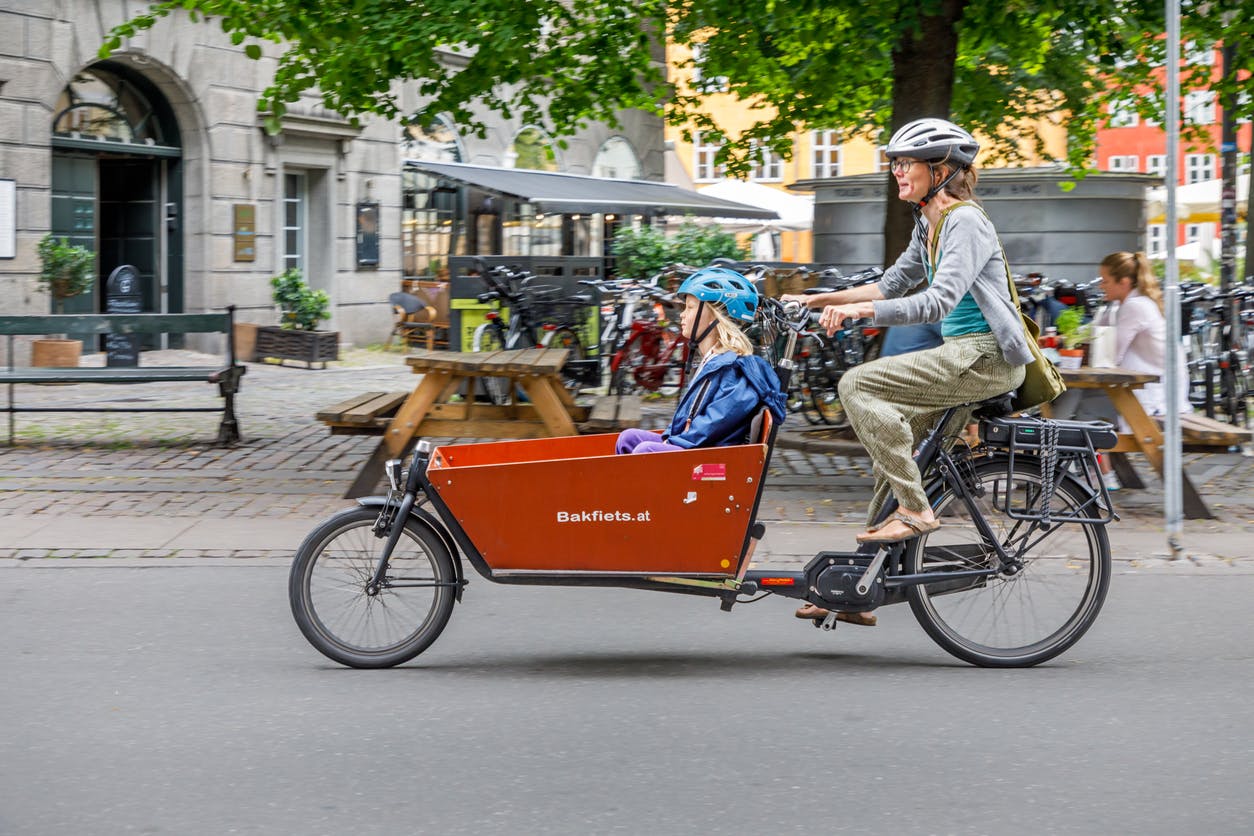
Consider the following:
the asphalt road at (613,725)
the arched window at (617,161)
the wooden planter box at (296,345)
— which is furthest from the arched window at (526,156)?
the asphalt road at (613,725)

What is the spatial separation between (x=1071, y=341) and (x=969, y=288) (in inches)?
194

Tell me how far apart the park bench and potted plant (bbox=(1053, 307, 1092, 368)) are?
222 inches

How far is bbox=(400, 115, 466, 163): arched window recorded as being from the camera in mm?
24547

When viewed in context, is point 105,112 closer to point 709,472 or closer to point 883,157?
point 709,472

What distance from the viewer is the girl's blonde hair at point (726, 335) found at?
17.0 feet

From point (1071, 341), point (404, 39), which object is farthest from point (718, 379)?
point (404, 39)

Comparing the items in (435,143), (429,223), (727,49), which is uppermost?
(435,143)

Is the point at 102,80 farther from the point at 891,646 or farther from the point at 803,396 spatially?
the point at 891,646

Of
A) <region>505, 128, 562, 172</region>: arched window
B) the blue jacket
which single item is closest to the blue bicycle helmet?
the blue jacket

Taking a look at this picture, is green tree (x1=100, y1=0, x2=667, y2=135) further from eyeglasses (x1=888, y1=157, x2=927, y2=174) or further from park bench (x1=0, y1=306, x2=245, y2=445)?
eyeglasses (x1=888, y1=157, x2=927, y2=174)

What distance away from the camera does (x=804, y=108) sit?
13.7 meters

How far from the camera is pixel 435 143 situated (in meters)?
25.1

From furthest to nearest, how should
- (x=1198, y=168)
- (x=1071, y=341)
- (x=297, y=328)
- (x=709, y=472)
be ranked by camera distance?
(x=1198, y=168) < (x=297, y=328) < (x=1071, y=341) < (x=709, y=472)

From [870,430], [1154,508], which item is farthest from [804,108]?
[870,430]
